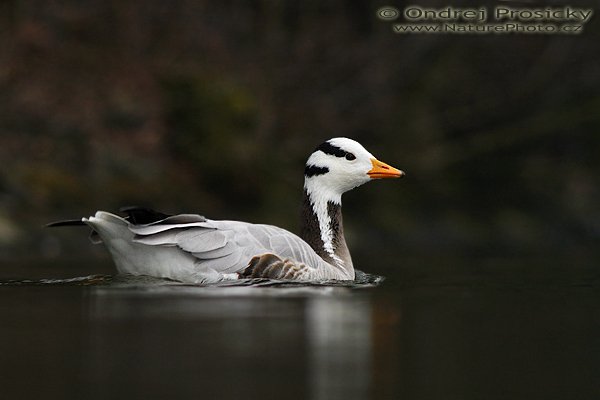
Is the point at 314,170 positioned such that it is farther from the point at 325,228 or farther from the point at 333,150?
the point at 325,228

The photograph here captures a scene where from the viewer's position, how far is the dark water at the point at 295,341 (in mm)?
5895

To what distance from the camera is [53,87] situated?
2228 centimetres

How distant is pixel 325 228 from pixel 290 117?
11.1m

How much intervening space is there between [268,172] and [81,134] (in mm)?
3554

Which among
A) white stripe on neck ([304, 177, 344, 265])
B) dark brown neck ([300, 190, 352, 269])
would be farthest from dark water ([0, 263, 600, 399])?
white stripe on neck ([304, 177, 344, 265])

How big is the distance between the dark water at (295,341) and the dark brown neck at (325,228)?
0.60 metres

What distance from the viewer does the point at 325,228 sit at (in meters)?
11.6

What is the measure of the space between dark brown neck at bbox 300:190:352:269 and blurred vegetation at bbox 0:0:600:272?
6135 mm

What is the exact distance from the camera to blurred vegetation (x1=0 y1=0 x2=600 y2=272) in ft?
65.1

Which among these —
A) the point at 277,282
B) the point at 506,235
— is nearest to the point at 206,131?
the point at 506,235

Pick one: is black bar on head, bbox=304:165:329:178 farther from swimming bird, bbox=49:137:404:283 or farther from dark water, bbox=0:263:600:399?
dark water, bbox=0:263:600:399

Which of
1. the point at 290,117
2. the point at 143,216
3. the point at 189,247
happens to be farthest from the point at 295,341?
the point at 290,117

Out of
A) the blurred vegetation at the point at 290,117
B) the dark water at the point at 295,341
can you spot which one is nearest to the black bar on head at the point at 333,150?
the dark water at the point at 295,341

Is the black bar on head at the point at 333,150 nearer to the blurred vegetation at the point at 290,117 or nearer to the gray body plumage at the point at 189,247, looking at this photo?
the gray body plumage at the point at 189,247
